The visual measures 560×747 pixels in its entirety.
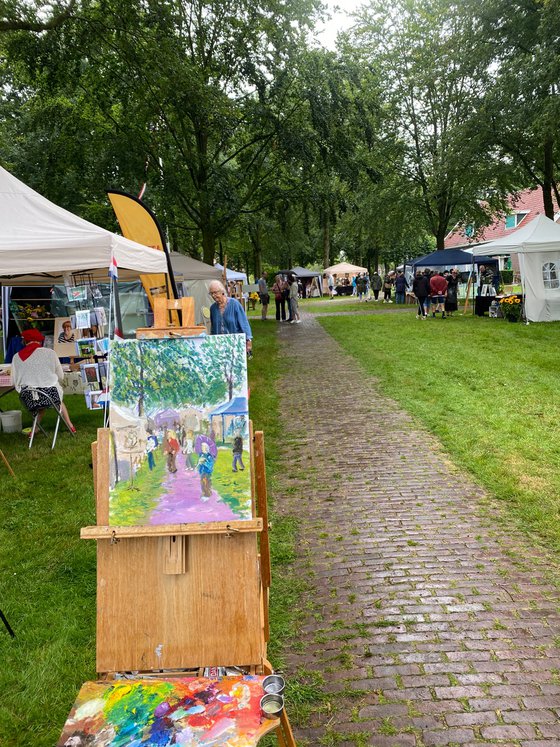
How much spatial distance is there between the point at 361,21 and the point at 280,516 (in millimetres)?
31105

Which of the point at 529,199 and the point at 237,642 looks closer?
the point at 237,642

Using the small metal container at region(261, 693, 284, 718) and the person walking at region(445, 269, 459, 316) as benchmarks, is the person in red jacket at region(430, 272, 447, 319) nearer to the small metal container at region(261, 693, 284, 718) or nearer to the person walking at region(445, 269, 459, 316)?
the person walking at region(445, 269, 459, 316)

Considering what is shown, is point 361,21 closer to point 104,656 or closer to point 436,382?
point 436,382

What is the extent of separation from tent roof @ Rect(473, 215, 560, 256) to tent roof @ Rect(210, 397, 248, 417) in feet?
59.3

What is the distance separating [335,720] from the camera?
3.02 meters

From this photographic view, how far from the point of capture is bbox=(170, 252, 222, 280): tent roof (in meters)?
17.8

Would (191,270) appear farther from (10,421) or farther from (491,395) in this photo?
(491,395)

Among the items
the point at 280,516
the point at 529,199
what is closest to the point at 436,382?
the point at 280,516

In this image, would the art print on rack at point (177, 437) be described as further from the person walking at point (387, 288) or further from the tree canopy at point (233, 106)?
the person walking at point (387, 288)

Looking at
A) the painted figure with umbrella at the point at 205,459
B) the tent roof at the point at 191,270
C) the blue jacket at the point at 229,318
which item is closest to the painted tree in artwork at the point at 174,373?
the painted figure with umbrella at the point at 205,459

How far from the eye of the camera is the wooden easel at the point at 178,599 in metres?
2.64

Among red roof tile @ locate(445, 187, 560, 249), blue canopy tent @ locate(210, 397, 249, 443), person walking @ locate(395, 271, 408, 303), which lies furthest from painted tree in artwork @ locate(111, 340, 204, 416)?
red roof tile @ locate(445, 187, 560, 249)

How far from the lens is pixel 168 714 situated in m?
2.13

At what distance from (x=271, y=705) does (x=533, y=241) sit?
1917cm
